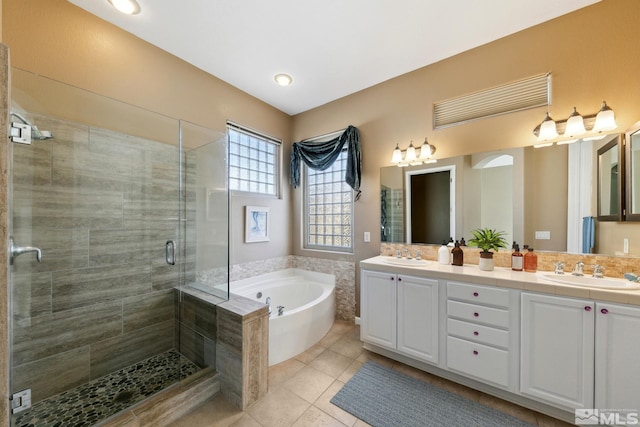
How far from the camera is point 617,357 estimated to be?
4.30ft

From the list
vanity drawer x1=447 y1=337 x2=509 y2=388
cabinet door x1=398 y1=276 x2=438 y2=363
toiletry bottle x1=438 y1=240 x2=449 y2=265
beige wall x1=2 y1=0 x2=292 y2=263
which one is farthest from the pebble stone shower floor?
toiletry bottle x1=438 y1=240 x2=449 y2=265

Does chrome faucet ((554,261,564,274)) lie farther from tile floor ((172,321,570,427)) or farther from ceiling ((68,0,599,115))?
ceiling ((68,0,599,115))

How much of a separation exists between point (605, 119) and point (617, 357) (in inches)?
61.1

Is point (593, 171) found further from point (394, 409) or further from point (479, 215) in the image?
point (394, 409)

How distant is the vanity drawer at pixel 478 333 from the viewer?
5.31ft

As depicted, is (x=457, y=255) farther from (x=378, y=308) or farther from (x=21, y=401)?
(x=21, y=401)

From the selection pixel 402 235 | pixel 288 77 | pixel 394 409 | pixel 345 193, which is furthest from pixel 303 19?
pixel 394 409

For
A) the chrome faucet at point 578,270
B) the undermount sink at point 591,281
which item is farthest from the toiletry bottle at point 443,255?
the chrome faucet at point 578,270

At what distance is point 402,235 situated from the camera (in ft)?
8.43

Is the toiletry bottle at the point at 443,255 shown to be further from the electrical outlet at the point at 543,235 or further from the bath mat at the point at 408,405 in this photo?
the bath mat at the point at 408,405

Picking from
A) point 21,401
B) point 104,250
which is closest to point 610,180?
point 104,250

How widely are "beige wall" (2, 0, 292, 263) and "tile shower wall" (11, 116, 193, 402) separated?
13.6 inches

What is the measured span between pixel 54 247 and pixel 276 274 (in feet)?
6.81

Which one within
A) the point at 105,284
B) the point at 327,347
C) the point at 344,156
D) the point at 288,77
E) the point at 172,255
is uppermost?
the point at 288,77
